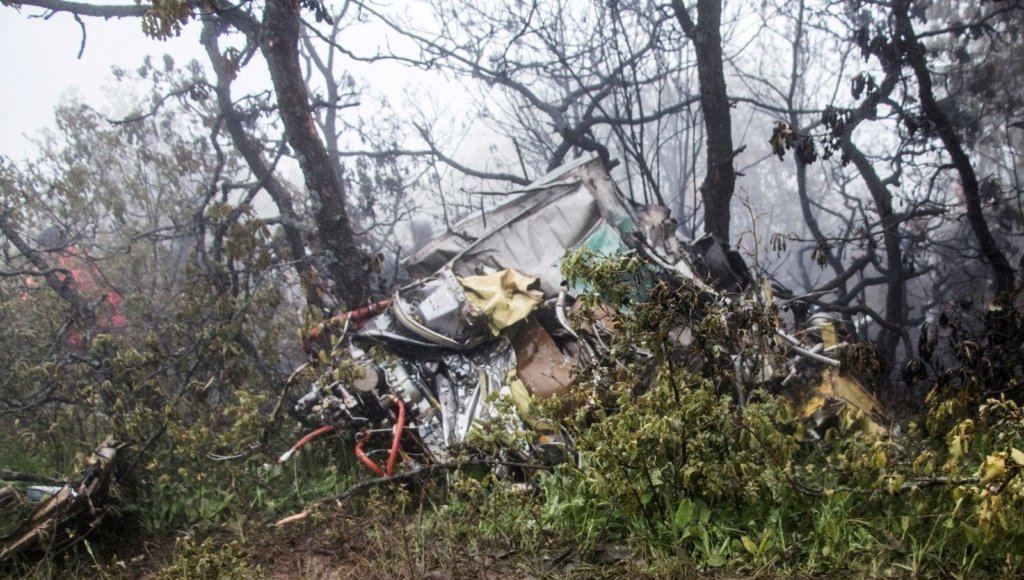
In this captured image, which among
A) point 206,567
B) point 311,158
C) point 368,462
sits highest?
point 311,158

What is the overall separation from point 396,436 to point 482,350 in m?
0.85

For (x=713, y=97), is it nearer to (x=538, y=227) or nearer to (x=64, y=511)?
(x=538, y=227)

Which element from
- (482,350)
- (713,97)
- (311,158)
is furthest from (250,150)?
(713,97)

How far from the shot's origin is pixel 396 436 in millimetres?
3992

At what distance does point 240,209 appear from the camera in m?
5.30

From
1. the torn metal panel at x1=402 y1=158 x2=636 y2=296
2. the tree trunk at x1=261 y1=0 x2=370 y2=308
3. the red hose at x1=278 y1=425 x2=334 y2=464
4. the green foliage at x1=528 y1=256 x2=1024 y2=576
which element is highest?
the tree trunk at x1=261 y1=0 x2=370 y2=308

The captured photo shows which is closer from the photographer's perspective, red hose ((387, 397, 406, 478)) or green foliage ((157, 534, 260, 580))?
green foliage ((157, 534, 260, 580))

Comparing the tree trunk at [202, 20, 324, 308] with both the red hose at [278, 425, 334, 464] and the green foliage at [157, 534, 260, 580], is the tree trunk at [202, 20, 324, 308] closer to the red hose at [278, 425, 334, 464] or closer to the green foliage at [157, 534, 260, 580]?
Result: the red hose at [278, 425, 334, 464]

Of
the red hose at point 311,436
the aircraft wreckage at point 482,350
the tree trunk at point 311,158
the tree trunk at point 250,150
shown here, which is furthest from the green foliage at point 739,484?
the tree trunk at point 250,150

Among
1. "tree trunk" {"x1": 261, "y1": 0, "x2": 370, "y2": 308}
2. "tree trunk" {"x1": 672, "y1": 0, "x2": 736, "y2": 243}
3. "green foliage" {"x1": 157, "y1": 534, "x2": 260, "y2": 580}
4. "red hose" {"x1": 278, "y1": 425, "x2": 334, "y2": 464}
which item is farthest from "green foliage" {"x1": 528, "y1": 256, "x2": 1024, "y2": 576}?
"tree trunk" {"x1": 672, "y1": 0, "x2": 736, "y2": 243}

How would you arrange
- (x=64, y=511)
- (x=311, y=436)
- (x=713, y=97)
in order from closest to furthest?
1. (x=64, y=511)
2. (x=311, y=436)
3. (x=713, y=97)

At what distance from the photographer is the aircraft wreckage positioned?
4.07 metres

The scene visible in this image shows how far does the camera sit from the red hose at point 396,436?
12.8 feet

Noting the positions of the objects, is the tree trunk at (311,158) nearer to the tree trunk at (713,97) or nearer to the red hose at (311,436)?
the red hose at (311,436)
